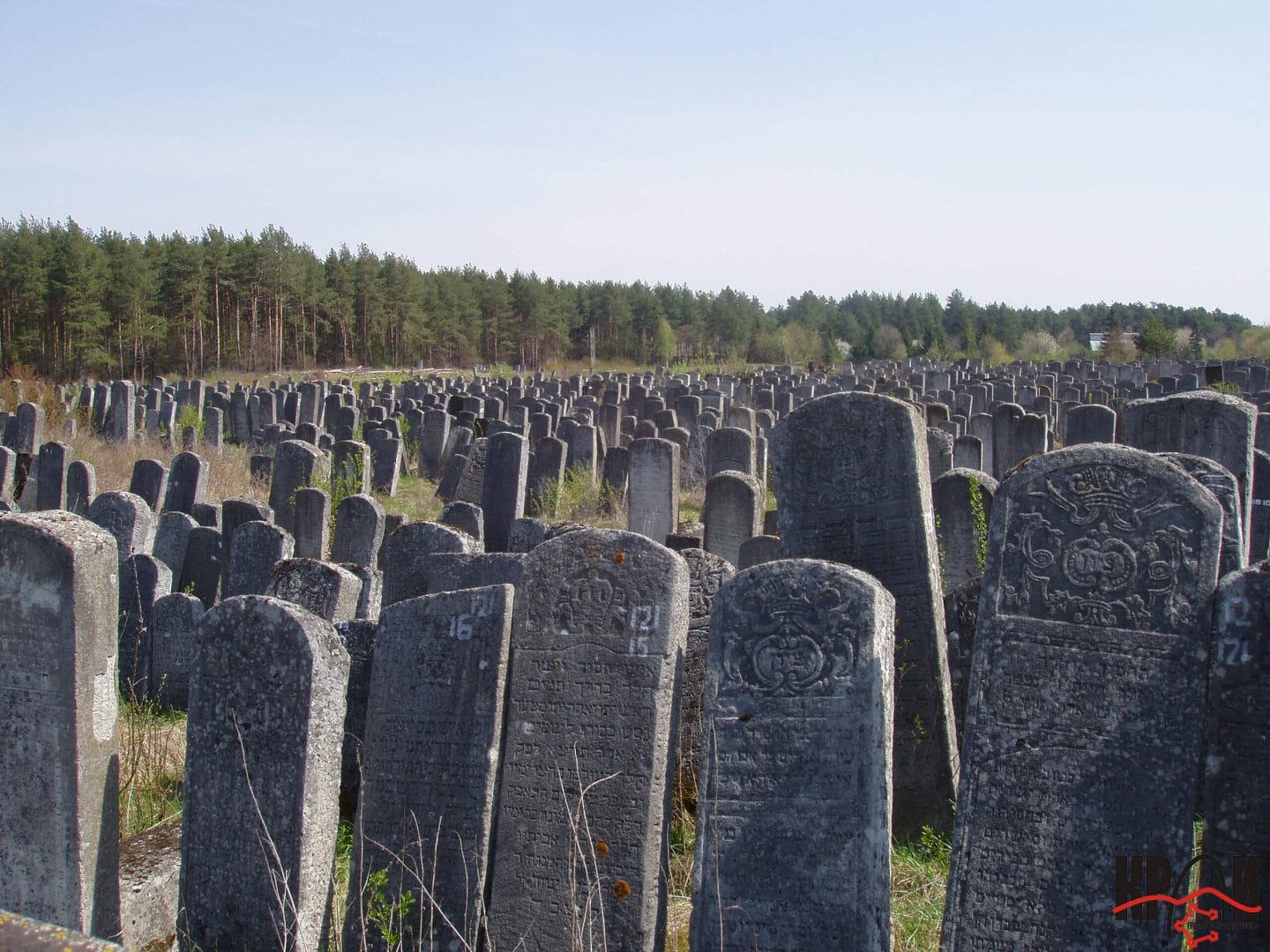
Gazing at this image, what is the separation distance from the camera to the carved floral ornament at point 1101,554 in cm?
345

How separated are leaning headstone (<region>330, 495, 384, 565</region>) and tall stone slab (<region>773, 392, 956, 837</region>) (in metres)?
4.56

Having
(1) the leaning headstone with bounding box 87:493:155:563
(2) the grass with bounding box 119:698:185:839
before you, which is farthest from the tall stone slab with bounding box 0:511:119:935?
(1) the leaning headstone with bounding box 87:493:155:563

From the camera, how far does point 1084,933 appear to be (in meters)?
3.41

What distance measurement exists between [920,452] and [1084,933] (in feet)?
7.56

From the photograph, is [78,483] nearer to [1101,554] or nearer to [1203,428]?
[1203,428]

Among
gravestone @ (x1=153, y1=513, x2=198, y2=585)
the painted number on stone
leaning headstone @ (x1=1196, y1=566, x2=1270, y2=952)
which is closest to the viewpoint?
leaning headstone @ (x1=1196, y1=566, x2=1270, y2=952)

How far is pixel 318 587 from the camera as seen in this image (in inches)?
220

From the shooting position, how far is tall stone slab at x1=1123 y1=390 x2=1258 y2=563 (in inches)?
259

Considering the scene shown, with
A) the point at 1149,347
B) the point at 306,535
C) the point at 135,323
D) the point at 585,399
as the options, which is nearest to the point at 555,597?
the point at 306,535

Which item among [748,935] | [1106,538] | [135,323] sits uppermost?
[135,323]

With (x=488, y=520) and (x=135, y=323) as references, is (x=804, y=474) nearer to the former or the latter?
(x=488, y=520)

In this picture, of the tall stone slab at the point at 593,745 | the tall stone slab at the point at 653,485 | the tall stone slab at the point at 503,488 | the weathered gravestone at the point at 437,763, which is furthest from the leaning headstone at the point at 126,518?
the tall stone slab at the point at 593,745

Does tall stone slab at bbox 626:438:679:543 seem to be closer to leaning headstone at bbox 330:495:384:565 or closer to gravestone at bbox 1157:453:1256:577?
leaning headstone at bbox 330:495:384:565

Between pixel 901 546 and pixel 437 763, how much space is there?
7.72 ft
